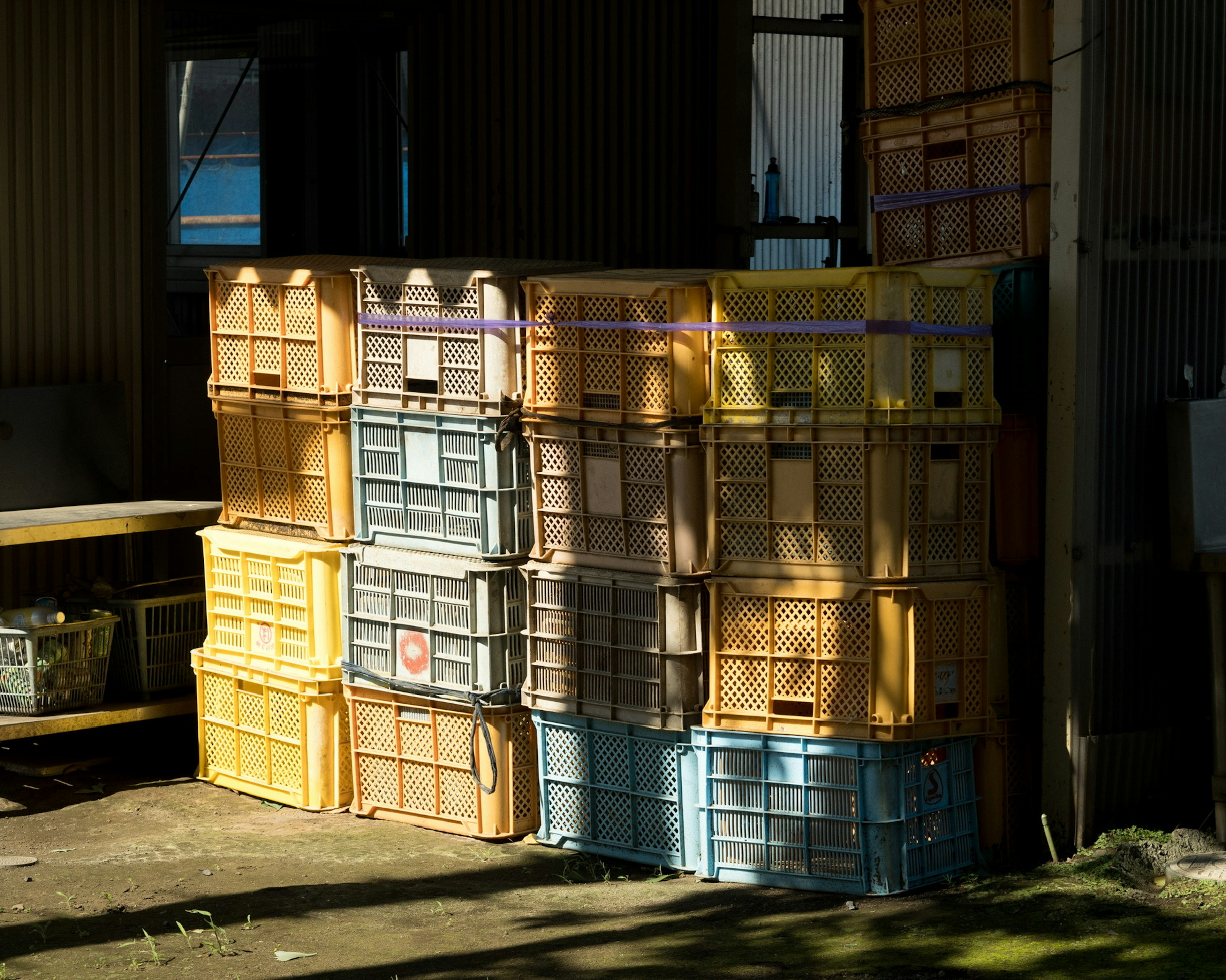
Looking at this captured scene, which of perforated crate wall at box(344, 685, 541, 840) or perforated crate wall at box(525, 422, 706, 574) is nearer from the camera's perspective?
perforated crate wall at box(525, 422, 706, 574)

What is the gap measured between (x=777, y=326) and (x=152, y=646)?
4109mm

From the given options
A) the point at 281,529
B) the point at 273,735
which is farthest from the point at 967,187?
the point at 273,735

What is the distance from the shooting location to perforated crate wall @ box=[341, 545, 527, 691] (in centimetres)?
743

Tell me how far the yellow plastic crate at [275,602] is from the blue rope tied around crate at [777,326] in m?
1.46

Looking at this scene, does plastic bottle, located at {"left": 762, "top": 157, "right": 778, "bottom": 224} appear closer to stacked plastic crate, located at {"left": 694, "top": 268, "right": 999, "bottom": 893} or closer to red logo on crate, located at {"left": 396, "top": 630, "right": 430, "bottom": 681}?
red logo on crate, located at {"left": 396, "top": 630, "right": 430, "bottom": 681}

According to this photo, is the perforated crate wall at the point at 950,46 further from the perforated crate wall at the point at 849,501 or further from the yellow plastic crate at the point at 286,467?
the yellow plastic crate at the point at 286,467

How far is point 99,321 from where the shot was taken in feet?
31.2

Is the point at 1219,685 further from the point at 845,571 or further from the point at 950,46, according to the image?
the point at 950,46

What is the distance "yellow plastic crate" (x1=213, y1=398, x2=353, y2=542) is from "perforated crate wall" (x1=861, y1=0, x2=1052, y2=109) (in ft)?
9.86

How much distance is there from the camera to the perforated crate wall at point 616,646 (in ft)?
22.8

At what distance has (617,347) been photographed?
7.04 metres

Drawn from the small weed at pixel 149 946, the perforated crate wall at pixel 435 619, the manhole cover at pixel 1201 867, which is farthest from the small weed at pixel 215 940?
the manhole cover at pixel 1201 867

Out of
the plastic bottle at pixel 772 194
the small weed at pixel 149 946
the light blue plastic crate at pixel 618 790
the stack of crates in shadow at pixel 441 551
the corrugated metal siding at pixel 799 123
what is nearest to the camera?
the small weed at pixel 149 946

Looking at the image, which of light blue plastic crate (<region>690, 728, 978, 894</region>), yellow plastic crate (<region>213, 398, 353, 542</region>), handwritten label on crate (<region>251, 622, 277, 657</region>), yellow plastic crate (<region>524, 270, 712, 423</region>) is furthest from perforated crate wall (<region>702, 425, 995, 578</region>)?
handwritten label on crate (<region>251, 622, 277, 657</region>)
